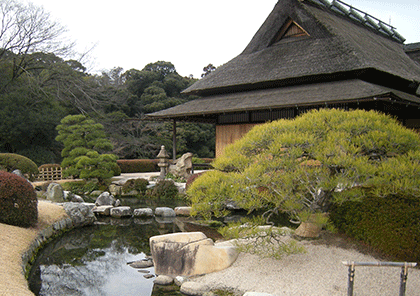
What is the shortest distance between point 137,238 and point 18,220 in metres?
2.58

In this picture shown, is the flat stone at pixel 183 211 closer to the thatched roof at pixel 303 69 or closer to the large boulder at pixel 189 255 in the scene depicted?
the thatched roof at pixel 303 69

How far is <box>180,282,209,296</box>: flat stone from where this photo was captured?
477 cm

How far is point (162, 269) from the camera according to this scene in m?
5.52

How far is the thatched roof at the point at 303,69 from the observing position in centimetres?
1130

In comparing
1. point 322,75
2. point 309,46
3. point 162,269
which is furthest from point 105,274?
point 309,46

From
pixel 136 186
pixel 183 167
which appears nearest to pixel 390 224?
pixel 136 186

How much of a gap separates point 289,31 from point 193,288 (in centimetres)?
1315

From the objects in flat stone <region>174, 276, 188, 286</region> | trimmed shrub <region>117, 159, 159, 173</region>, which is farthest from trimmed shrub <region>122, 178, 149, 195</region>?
flat stone <region>174, 276, 188, 286</region>

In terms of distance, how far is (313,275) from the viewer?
15.1 ft

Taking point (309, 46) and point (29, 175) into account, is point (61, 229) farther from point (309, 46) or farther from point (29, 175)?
point (309, 46)

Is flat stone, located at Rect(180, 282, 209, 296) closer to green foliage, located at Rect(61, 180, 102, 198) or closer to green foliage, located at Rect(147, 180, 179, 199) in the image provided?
green foliage, located at Rect(147, 180, 179, 199)

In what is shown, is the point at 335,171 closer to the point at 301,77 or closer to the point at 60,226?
the point at 60,226

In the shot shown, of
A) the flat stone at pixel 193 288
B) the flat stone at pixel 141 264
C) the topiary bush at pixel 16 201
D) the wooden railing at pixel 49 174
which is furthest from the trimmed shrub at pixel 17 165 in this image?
the flat stone at pixel 193 288

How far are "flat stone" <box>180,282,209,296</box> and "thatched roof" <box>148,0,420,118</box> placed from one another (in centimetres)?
717
